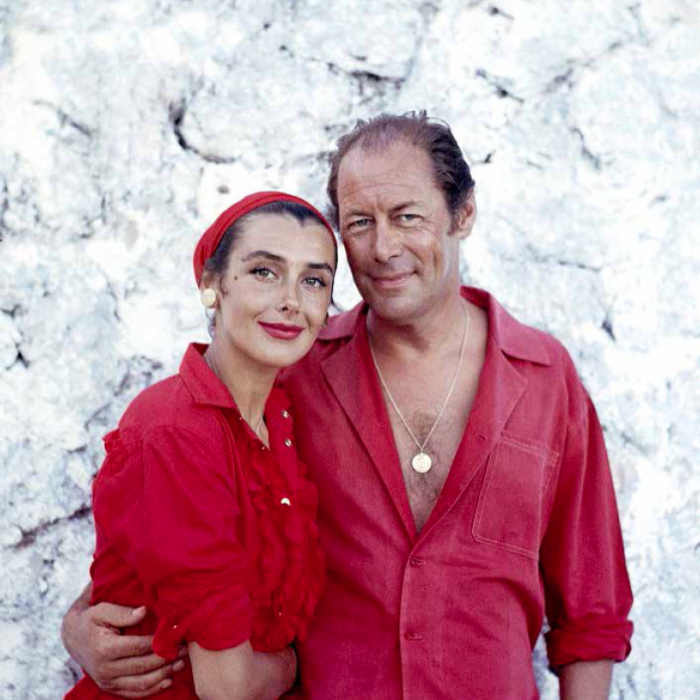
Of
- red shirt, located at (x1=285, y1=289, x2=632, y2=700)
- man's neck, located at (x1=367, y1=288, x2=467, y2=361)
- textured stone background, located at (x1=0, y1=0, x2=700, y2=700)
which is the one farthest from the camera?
textured stone background, located at (x1=0, y1=0, x2=700, y2=700)

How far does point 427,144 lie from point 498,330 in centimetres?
60

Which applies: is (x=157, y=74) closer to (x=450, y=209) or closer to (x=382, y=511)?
(x=450, y=209)

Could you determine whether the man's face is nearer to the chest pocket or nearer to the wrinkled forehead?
the wrinkled forehead

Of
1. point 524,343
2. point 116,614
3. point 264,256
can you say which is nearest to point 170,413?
point 264,256

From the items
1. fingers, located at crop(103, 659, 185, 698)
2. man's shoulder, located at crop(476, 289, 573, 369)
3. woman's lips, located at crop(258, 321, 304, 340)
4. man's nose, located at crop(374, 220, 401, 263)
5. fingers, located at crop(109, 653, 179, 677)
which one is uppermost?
man's nose, located at crop(374, 220, 401, 263)

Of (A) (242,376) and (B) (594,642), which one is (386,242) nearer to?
(A) (242,376)

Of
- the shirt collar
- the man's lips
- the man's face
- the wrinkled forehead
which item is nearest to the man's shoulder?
the shirt collar

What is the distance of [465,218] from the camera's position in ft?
8.60

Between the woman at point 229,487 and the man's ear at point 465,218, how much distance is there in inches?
23.1

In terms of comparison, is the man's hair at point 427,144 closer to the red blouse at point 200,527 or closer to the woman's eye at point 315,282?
the woman's eye at point 315,282

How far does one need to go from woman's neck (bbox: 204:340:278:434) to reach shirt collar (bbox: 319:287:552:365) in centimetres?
53

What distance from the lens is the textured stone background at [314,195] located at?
2.79m

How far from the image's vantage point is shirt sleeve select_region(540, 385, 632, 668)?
2436 mm

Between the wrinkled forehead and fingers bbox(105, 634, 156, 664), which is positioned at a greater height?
the wrinkled forehead
